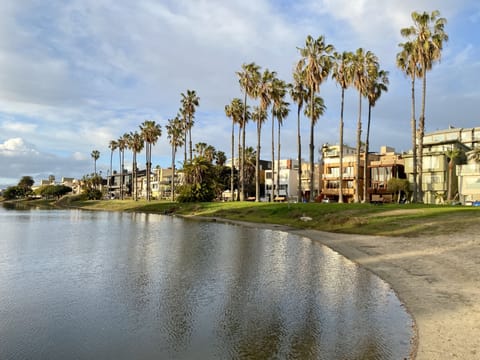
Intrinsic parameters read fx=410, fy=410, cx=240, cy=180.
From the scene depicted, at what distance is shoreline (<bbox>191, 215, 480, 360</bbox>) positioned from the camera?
926 cm

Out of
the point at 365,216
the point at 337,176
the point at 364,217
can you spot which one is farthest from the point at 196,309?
the point at 337,176

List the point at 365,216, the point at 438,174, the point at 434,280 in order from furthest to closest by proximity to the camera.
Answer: the point at 438,174, the point at 365,216, the point at 434,280

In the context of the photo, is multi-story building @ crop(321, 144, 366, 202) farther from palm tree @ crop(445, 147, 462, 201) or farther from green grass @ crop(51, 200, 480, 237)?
green grass @ crop(51, 200, 480, 237)

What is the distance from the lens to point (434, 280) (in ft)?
51.4

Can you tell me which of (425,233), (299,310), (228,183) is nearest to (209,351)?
(299,310)

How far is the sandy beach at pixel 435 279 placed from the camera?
928 cm

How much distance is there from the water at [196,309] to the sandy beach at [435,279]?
2.01 feet

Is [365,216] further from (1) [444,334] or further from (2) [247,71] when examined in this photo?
(2) [247,71]

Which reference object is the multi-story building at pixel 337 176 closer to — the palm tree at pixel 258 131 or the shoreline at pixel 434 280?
the palm tree at pixel 258 131

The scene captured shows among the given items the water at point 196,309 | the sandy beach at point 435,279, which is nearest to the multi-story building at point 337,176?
the sandy beach at point 435,279

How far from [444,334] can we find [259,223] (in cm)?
4234

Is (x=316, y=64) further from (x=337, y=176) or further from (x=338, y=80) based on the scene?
(x=337, y=176)

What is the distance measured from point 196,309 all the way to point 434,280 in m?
9.32

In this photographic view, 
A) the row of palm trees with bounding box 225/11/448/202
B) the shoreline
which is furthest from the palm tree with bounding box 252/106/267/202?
the shoreline
